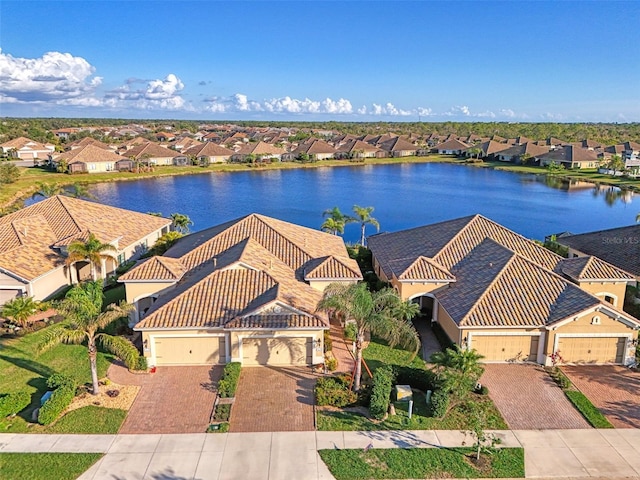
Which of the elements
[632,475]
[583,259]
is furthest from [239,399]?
[583,259]

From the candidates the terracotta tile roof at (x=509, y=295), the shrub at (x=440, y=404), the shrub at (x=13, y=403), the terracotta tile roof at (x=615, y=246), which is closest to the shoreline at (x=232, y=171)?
the shrub at (x=13, y=403)

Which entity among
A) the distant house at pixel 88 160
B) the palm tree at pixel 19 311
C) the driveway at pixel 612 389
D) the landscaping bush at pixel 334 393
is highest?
the distant house at pixel 88 160

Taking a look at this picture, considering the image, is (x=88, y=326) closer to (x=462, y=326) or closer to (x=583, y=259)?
(x=462, y=326)

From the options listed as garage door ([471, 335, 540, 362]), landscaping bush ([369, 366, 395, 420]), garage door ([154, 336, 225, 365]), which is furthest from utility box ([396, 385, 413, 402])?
garage door ([154, 336, 225, 365])

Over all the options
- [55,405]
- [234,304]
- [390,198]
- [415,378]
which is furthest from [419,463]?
[390,198]

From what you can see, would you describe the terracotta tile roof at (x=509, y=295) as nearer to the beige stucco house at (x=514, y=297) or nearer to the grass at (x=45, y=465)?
the beige stucco house at (x=514, y=297)

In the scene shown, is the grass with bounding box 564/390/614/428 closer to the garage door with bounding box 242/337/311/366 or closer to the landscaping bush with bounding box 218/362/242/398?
the garage door with bounding box 242/337/311/366

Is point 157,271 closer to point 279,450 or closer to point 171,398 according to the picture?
point 171,398
